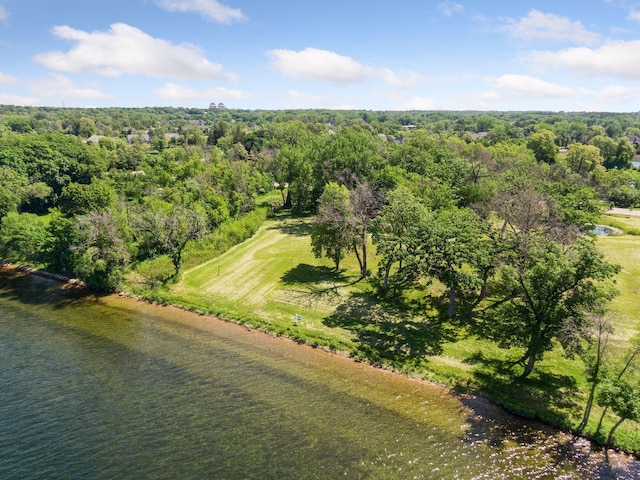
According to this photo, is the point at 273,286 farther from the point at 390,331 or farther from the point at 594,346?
the point at 594,346

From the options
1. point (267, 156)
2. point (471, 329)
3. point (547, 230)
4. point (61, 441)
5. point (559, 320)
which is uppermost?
point (267, 156)

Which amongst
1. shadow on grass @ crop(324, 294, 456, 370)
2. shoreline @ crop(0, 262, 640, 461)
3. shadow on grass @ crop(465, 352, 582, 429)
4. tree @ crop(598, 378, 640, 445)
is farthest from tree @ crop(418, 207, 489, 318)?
tree @ crop(598, 378, 640, 445)

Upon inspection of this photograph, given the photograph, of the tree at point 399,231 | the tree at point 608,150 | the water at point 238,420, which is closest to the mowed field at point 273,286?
the water at point 238,420

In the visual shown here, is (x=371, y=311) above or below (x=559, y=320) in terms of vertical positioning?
below

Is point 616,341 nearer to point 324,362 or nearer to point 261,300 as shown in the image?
point 324,362

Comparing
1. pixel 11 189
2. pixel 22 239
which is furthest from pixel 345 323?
pixel 11 189

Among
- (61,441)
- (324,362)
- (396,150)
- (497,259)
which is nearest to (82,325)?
(61,441)

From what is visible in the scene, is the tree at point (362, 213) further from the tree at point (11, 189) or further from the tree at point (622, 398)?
the tree at point (11, 189)
